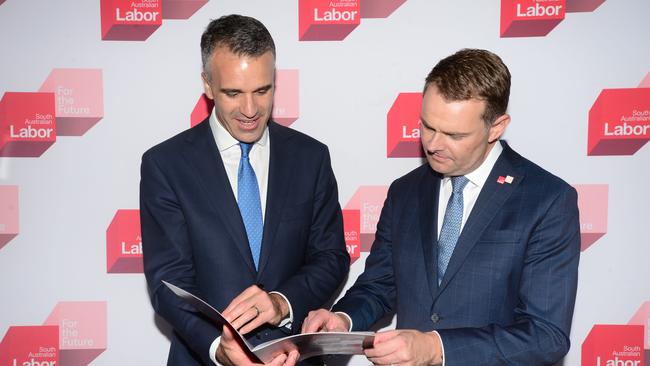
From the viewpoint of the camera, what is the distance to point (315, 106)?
306cm

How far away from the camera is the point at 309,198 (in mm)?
2375

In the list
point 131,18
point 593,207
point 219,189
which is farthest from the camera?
point 593,207

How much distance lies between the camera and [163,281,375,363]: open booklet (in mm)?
1732

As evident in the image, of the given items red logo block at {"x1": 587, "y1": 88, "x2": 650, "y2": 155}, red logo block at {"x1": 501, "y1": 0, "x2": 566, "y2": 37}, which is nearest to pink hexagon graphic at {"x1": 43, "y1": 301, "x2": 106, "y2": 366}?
red logo block at {"x1": 501, "y1": 0, "x2": 566, "y2": 37}

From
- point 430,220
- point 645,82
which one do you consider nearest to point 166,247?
point 430,220

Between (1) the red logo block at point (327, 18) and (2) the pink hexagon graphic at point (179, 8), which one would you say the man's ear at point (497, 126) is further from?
(2) the pink hexagon graphic at point (179, 8)

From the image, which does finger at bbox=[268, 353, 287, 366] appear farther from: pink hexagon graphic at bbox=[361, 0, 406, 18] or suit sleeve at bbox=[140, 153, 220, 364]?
pink hexagon graphic at bbox=[361, 0, 406, 18]

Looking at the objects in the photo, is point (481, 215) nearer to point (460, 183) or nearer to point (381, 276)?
point (460, 183)

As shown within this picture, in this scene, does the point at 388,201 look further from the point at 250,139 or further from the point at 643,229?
the point at 643,229

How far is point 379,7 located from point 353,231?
3.57 feet

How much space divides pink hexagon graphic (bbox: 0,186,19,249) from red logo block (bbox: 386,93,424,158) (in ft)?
5.99

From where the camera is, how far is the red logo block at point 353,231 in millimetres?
3148

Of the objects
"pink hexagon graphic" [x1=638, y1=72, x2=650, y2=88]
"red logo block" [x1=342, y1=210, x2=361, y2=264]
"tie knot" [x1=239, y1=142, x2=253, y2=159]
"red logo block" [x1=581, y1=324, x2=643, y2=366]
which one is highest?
"pink hexagon graphic" [x1=638, y1=72, x2=650, y2=88]

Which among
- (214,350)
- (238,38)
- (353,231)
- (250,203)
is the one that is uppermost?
(238,38)
